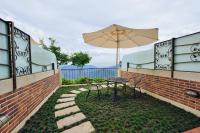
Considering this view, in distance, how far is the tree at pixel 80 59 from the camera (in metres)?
10.7

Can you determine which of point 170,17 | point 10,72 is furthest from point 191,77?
point 170,17

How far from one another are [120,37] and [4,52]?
4338 mm

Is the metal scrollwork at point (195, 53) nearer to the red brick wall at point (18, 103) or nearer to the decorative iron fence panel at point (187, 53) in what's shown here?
the decorative iron fence panel at point (187, 53)

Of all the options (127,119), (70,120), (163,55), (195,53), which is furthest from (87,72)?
(195,53)

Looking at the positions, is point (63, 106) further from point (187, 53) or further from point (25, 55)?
point (187, 53)

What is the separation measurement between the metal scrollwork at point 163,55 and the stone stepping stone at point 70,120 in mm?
2895

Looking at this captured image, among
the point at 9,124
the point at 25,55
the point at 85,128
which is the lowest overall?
the point at 85,128

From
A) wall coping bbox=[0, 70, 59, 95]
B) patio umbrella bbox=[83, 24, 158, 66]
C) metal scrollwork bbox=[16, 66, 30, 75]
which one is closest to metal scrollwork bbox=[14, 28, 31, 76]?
metal scrollwork bbox=[16, 66, 30, 75]

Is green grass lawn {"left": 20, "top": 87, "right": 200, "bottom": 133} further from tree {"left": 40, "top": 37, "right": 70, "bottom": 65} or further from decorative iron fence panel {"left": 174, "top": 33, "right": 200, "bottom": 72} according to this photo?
tree {"left": 40, "top": 37, "right": 70, "bottom": 65}

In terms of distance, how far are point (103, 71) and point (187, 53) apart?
6.64 m

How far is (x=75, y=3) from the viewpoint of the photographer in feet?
20.9

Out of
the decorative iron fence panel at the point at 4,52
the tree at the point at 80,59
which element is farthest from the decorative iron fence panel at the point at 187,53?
the tree at the point at 80,59

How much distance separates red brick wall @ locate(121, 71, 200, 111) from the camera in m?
3.51

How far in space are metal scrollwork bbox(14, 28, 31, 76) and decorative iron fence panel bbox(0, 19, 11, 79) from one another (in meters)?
0.30
